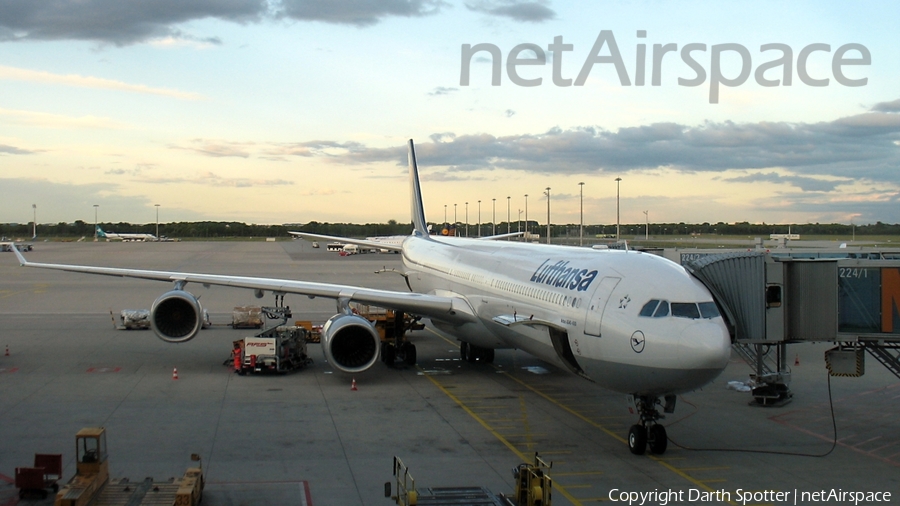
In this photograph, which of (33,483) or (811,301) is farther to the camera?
(811,301)

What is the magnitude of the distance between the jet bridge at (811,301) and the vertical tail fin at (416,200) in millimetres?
21362

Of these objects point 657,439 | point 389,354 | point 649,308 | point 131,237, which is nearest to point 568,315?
point 649,308

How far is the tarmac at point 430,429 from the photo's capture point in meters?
12.6

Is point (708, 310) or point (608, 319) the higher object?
point (708, 310)

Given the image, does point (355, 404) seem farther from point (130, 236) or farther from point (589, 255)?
point (130, 236)

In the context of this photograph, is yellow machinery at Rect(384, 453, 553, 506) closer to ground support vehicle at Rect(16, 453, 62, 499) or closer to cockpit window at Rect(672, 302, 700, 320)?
cockpit window at Rect(672, 302, 700, 320)

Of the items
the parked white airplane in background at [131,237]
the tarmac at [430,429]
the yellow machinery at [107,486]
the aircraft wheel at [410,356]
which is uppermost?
the parked white airplane in background at [131,237]

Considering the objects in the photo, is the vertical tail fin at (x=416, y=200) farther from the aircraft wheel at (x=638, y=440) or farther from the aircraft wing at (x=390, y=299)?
the aircraft wheel at (x=638, y=440)

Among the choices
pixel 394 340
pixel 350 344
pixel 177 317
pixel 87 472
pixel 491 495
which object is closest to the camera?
pixel 491 495

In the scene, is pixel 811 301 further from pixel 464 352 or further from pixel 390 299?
pixel 464 352

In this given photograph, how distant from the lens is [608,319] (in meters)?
13.9

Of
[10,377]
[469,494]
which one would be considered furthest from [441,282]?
[469,494]

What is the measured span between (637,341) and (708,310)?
1373 mm

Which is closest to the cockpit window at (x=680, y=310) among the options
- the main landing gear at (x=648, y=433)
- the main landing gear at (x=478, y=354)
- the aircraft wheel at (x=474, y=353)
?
the main landing gear at (x=648, y=433)
